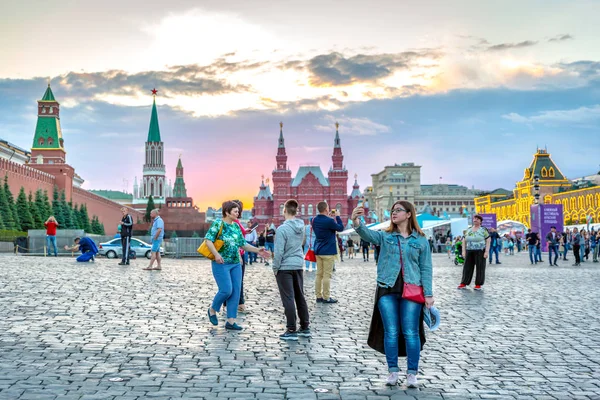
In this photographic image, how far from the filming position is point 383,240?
569 cm

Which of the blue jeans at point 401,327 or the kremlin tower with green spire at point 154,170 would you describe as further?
the kremlin tower with green spire at point 154,170

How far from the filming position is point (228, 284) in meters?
8.17

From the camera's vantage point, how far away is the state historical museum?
4904 inches

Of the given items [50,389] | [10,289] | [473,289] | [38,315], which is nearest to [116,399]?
[50,389]

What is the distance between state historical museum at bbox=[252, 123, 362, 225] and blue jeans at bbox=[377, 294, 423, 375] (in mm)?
116190

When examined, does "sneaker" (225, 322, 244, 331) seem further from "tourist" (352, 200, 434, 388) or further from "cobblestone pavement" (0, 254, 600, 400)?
"tourist" (352, 200, 434, 388)

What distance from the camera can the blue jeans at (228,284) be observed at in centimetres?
817

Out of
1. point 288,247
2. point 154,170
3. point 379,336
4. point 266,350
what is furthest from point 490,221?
point 154,170

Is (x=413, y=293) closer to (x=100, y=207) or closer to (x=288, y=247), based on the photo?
(x=288, y=247)

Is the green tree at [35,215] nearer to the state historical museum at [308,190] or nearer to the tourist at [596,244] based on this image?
the tourist at [596,244]

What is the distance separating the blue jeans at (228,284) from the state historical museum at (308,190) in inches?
4465

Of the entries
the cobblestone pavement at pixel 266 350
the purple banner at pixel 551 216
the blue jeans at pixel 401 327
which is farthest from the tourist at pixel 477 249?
the purple banner at pixel 551 216

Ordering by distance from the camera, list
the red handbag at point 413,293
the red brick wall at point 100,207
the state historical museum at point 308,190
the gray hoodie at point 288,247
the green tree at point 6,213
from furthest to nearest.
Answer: the state historical museum at point 308,190
the red brick wall at point 100,207
the green tree at point 6,213
the gray hoodie at point 288,247
the red handbag at point 413,293

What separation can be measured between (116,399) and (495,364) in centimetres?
349
